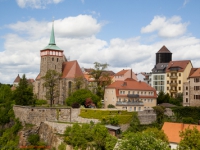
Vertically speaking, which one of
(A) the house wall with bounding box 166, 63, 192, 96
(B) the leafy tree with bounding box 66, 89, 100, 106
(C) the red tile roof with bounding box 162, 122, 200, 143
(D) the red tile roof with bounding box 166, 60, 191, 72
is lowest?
(C) the red tile roof with bounding box 162, 122, 200, 143

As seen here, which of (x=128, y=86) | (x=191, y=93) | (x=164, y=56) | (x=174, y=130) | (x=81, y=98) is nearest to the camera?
(x=174, y=130)

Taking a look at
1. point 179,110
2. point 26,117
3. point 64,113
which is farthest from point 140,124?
point 26,117

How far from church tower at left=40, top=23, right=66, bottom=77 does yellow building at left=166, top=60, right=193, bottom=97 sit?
29.3 metres

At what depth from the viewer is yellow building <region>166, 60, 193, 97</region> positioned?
78188 mm

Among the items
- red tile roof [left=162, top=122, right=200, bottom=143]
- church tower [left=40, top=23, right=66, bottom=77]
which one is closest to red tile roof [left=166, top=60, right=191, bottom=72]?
church tower [left=40, top=23, right=66, bottom=77]

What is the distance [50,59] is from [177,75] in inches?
1296

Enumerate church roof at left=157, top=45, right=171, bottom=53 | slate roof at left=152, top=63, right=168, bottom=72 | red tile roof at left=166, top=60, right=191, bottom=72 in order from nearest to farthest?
red tile roof at left=166, top=60, right=191, bottom=72 < slate roof at left=152, top=63, right=168, bottom=72 < church roof at left=157, top=45, right=171, bottom=53

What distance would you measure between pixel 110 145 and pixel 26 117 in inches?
863

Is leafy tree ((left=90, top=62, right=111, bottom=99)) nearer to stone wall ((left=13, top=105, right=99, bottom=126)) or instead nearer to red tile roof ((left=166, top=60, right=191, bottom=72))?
stone wall ((left=13, top=105, right=99, bottom=126))

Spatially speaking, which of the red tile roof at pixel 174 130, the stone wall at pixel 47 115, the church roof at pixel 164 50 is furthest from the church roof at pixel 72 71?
the red tile roof at pixel 174 130

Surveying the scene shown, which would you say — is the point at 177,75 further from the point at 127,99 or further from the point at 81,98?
the point at 81,98

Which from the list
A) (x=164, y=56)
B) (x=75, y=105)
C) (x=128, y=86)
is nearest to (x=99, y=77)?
(x=128, y=86)

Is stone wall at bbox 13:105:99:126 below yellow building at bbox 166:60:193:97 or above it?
below

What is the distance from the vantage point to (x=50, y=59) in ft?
237
